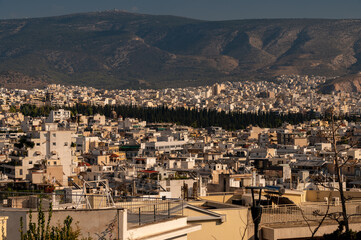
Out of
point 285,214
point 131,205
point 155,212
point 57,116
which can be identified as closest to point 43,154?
point 285,214

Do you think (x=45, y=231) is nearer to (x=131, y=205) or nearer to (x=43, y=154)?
(x=131, y=205)

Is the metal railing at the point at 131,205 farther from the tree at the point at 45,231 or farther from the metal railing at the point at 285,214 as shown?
the metal railing at the point at 285,214

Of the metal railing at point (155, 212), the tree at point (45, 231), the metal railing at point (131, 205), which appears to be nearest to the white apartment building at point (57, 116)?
the metal railing at point (131, 205)

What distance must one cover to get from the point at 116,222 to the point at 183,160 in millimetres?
58339

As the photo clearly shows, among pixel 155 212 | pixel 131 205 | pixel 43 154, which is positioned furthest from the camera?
pixel 43 154

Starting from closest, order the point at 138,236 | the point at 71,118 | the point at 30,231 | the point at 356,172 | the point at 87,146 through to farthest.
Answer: the point at 30,231 → the point at 138,236 → the point at 356,172 → the point at 87,146 → the point at 71,118

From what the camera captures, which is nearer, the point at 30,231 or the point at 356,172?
the point at 30,231

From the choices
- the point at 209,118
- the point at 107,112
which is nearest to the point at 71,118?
the point at 107,112

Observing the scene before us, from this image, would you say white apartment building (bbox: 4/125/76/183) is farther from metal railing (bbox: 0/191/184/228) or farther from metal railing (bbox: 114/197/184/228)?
metal railing (bbox: 114/197/184/228)

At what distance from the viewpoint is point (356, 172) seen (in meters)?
53.9

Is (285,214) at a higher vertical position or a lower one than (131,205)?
lower

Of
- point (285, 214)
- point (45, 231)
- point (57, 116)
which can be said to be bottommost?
point (285, 214)

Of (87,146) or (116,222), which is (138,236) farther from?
(87,146)

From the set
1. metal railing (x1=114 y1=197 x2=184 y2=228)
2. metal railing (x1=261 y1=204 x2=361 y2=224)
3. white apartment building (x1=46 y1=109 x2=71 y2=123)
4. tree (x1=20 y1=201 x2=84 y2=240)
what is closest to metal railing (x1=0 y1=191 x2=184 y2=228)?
metal railing (x1=114 y1=197 x2=184 y2=228)
